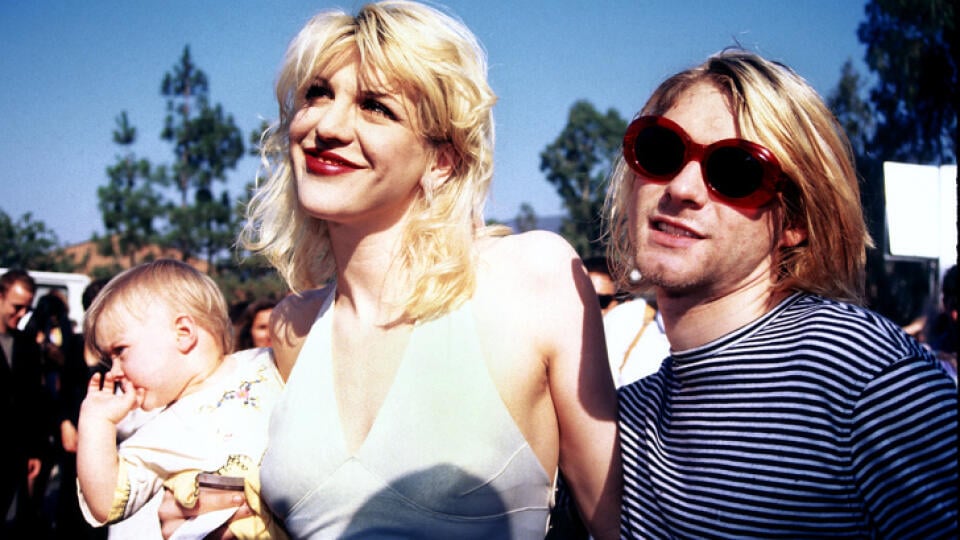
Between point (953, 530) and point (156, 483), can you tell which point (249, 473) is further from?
point (953, 530)

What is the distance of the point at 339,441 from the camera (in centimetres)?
174

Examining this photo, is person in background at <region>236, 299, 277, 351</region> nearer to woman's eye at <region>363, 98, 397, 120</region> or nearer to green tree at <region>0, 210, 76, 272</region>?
→ woman's eye at <region>363, 98, 397, 120</region>

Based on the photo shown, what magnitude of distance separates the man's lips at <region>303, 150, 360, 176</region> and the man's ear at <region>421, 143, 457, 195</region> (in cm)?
22

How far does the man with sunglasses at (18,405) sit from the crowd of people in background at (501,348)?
2.71m

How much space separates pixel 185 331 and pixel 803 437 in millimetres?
1838

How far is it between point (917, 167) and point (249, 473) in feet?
12.7

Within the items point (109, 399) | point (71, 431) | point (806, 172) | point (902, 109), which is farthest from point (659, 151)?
point (902, 109)

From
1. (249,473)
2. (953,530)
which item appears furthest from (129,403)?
(953,530)

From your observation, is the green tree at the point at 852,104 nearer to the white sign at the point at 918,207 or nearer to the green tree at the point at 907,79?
the green tree at the point at 907,79

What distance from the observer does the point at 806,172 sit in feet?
4.80

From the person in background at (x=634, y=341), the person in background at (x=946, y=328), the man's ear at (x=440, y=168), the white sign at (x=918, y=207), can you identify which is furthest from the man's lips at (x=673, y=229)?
the white sign at (x=918, y=207)

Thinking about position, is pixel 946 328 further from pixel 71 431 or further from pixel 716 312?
pixel 71 431

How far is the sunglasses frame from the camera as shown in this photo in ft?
4.67

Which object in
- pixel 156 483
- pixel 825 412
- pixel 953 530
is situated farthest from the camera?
pixel 156 483
